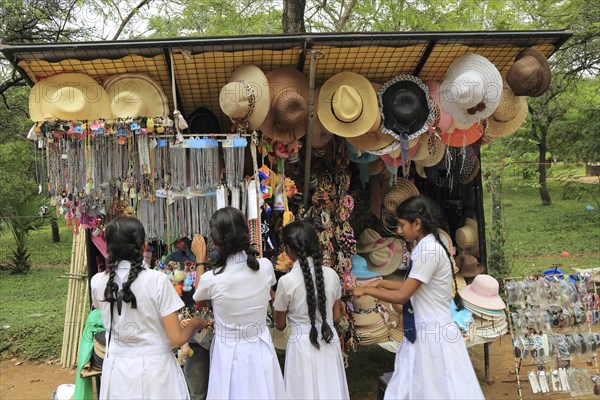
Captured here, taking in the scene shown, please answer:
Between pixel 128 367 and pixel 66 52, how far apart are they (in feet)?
6.15

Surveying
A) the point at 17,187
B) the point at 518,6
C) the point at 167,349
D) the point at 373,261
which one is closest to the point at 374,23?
the point at 518,6

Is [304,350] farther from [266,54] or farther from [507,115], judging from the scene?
[507,115]

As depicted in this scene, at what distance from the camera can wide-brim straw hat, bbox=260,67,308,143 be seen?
3176mm

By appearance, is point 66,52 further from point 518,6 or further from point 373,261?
point 518,6

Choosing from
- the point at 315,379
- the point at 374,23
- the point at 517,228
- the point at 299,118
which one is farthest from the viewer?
the point at 517,228

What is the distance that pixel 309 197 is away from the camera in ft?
13.0

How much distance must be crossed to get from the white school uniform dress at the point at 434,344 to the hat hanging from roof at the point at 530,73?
145 centimetres

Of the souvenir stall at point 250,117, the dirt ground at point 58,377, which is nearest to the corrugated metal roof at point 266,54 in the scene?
the souvenir stall at point 250,117

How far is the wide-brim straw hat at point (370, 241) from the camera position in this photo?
4402 mm

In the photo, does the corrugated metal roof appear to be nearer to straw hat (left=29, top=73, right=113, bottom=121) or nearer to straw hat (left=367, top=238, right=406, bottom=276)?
straw hat (left=29, top=73, right=113, bottom=121)

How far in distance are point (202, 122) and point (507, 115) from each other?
2.23m

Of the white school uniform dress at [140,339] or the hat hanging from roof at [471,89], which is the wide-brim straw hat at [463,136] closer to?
the hat hanging from roof at [471,89]

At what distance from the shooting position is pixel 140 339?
2.36m

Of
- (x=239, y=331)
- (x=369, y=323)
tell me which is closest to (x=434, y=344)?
(x=239, y=331)
